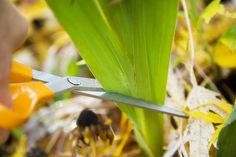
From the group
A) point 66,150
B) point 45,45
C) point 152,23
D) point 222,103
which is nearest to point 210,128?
point 222,103

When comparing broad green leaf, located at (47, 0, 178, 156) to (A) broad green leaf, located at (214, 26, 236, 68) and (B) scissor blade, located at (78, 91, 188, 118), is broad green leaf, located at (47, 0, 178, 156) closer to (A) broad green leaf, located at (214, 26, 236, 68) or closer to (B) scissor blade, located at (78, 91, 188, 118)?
(B) scissor blade, located at (78, 91, 188, 118)

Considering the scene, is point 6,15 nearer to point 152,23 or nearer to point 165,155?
point 152,23

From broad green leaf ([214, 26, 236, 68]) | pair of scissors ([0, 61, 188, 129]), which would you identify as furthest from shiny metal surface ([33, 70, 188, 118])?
broad green leaf ([214, 26, 236, 68])

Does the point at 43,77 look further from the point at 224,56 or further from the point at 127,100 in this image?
the point at 224,56

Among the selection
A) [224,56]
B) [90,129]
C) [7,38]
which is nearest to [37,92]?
[7,38]

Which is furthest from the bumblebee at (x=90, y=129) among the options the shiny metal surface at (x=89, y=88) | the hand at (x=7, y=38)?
the hand at (x=7, y=38)

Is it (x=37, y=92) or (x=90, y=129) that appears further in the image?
(x=90, y=129)
